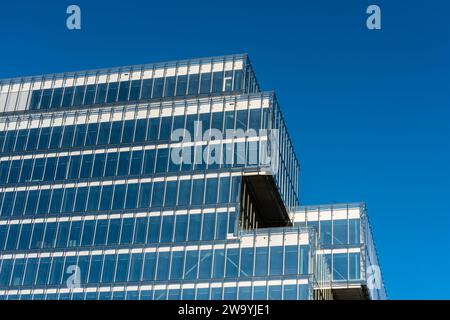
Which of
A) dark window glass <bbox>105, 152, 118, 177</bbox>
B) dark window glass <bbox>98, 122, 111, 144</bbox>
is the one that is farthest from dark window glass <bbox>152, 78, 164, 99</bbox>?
dark window glass <bbox>105, 152, 118, 177</bbox>

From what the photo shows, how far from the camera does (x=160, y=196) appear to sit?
7181 centimetres

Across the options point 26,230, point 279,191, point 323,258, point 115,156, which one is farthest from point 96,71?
point 323,258

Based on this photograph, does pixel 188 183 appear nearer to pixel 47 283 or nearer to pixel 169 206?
pixel 169 206

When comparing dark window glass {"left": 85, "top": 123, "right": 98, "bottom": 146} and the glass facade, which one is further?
dark window glass {"left": 85, "top": 123, "right": 98, "bottom": 146}

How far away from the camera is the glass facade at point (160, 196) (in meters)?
66.1

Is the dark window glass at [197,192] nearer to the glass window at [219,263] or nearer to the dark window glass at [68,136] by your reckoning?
the glass window at [219,263]

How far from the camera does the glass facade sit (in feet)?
217

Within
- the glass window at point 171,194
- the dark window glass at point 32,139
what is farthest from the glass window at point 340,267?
the dark window glass at point 32,139

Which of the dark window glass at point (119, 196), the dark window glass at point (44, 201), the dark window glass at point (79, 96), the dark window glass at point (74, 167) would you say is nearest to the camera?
the dark window glass at point (119, 196)

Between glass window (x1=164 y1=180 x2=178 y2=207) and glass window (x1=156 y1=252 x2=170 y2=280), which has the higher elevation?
glass window (x1=164 y1=180 x2=178 y2=207)

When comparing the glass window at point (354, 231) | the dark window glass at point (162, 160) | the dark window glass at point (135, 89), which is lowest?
the glass window at point (354, 231)

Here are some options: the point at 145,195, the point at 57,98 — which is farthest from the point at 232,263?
the point at 57,98

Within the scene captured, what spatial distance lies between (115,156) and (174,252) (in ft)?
46.2

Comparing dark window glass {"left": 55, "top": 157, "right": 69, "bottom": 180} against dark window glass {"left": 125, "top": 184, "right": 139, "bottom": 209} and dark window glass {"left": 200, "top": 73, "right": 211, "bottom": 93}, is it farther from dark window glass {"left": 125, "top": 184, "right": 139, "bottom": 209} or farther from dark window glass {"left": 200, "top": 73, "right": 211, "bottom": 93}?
dark window glass {"left": 200, "top": 73, "right": 211, "bottom": 93}
